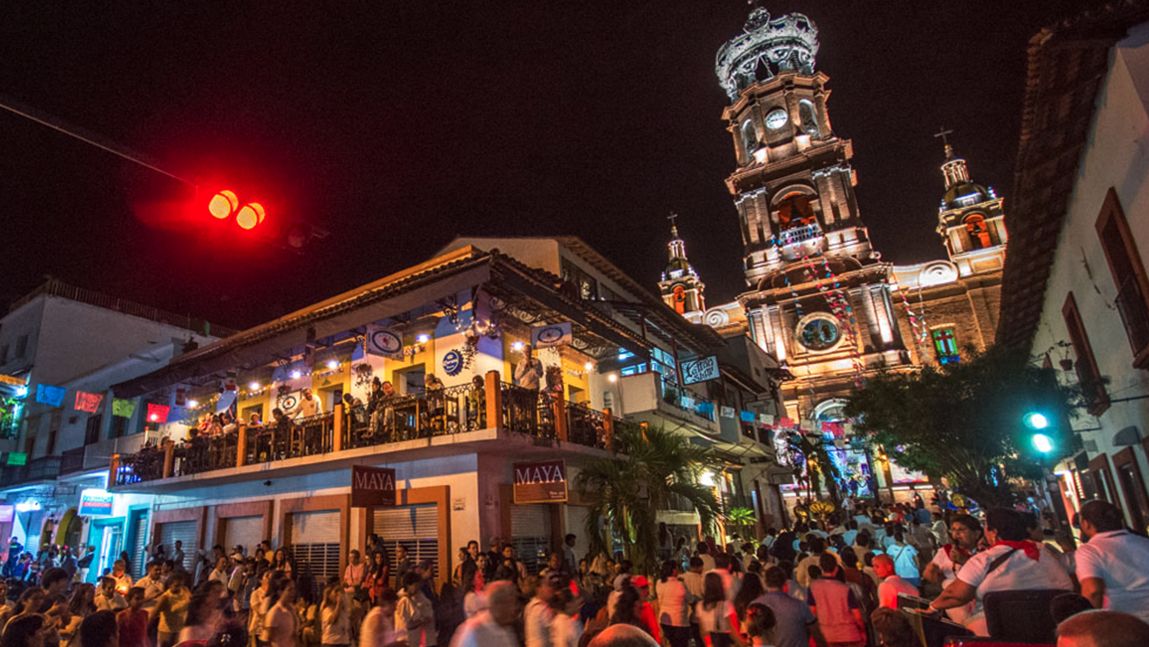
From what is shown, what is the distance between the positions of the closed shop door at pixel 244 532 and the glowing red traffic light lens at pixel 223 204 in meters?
14.5

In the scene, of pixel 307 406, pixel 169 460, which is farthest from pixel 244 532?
pixel 307 406

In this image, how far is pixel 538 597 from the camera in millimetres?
5852

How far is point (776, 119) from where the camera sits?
58344mm

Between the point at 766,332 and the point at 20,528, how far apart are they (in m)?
50.8

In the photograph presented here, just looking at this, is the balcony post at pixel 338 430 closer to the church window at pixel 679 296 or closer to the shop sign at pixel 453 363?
the shop sign at pixel 453 363

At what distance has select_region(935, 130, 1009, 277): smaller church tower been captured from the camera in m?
53.5

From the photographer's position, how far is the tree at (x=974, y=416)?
1630 centimetres

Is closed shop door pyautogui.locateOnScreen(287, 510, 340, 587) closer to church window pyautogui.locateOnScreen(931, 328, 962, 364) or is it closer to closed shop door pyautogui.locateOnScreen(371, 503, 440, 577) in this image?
closed shop door pyautogui.locateOnScreen(371, 503, 440, 577)

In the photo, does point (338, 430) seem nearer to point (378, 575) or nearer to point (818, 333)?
point (378, 575)

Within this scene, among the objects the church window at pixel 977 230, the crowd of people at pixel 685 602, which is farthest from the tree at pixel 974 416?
the church window at pixel 977 230

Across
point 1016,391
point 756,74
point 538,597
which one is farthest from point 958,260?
point 538,597

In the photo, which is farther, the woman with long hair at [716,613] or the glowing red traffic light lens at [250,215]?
the woman with long hair at [716,613]

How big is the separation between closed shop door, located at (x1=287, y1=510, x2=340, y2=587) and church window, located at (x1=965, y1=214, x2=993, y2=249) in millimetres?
59702

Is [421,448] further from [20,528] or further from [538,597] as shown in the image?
[20,528]
